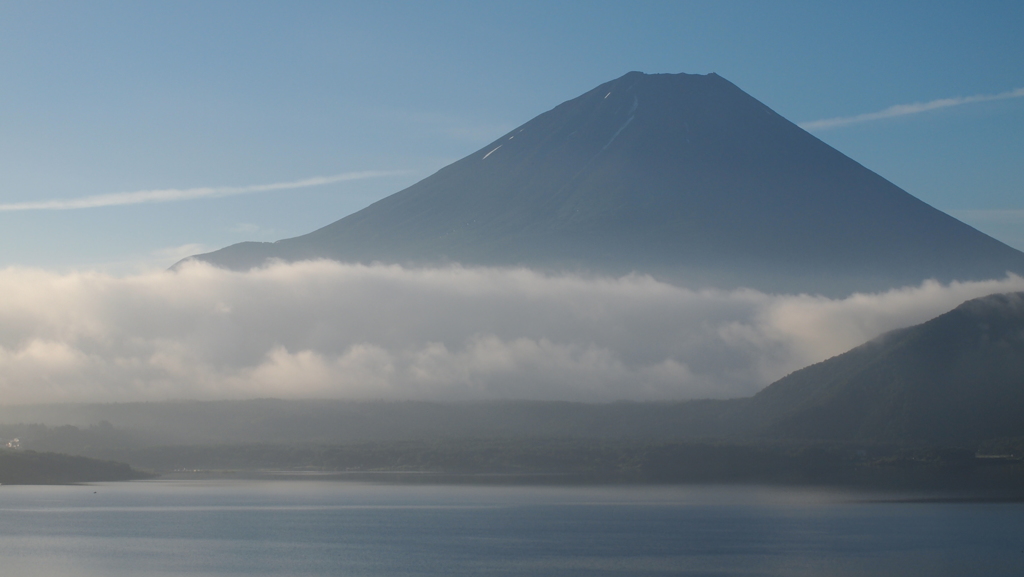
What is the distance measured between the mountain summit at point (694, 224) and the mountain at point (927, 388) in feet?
117

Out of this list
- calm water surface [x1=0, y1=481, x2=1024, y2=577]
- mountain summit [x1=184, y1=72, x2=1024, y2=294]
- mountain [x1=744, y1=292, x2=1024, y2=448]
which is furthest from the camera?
mountain summit [x1=184, y1=72, x2=1024, y2=294]

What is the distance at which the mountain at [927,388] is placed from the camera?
127 metres

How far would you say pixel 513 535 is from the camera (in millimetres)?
58688

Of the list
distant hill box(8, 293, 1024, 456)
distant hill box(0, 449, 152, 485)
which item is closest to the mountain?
distant hill box(8, 293, 1024, 456)

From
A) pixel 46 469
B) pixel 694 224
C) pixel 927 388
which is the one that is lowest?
pixel 46 469

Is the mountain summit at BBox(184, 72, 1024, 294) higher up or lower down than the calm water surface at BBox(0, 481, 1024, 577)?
higher up

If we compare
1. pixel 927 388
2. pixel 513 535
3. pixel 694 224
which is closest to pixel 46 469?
pixel 513 535

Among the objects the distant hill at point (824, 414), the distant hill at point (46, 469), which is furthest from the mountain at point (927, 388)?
the distant hill at point (46, 469)

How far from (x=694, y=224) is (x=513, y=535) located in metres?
132

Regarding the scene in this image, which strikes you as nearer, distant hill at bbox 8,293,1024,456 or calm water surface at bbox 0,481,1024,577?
calm water surface at bbox 0,481,1024,577

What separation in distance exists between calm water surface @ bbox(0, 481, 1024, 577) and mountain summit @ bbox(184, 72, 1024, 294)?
9326cm

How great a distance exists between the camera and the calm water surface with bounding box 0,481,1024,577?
46.6 meters

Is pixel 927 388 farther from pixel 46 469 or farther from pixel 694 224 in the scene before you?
pixel 46 469

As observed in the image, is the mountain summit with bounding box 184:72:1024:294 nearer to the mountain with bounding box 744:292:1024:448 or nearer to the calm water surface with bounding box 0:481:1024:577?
the mountain with bounding box 744:292:1024:448
